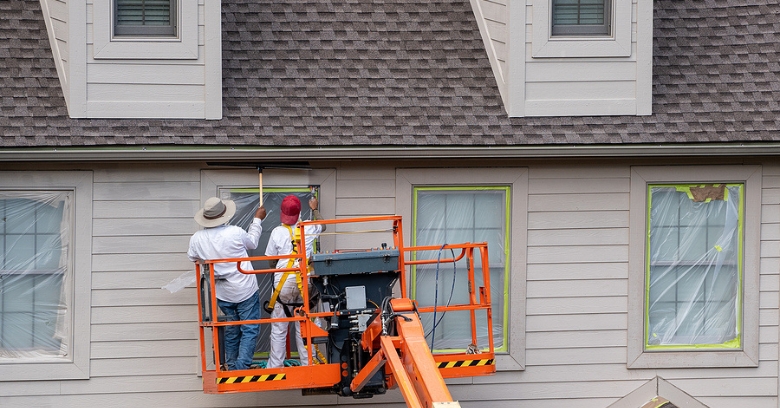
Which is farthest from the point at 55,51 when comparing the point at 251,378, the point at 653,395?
the point at 653,395

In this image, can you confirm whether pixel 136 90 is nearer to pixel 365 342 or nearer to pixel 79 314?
pixel 79 314

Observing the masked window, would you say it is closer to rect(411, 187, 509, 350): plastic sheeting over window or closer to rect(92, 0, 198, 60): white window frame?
rect(411, 187, 509, 350): plastic sheeting over window

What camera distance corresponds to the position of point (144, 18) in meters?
9.17

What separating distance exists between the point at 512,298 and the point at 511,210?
79 cm

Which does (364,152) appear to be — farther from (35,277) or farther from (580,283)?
(35,277)

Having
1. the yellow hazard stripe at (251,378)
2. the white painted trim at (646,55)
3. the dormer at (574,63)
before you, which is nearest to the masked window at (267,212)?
the yellow hazard stripe at (251,378)

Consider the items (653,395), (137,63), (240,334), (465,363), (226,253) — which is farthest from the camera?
(653,395)

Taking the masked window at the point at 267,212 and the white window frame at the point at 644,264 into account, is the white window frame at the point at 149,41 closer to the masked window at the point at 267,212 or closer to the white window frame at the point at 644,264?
the masked window at the point at 267,212

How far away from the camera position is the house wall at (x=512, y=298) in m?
9.00

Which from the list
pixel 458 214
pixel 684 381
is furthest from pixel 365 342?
pixel 684 381

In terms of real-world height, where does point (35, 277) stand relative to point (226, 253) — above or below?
below

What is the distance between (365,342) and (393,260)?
666 mm

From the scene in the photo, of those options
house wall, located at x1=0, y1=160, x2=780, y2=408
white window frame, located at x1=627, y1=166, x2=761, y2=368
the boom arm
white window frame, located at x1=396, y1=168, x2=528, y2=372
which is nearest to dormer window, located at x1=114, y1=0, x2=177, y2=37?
house wall, located at x1=0, y1=160, x2=780, y2=408

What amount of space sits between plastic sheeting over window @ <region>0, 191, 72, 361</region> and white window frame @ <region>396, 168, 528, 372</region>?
9.66 feet
